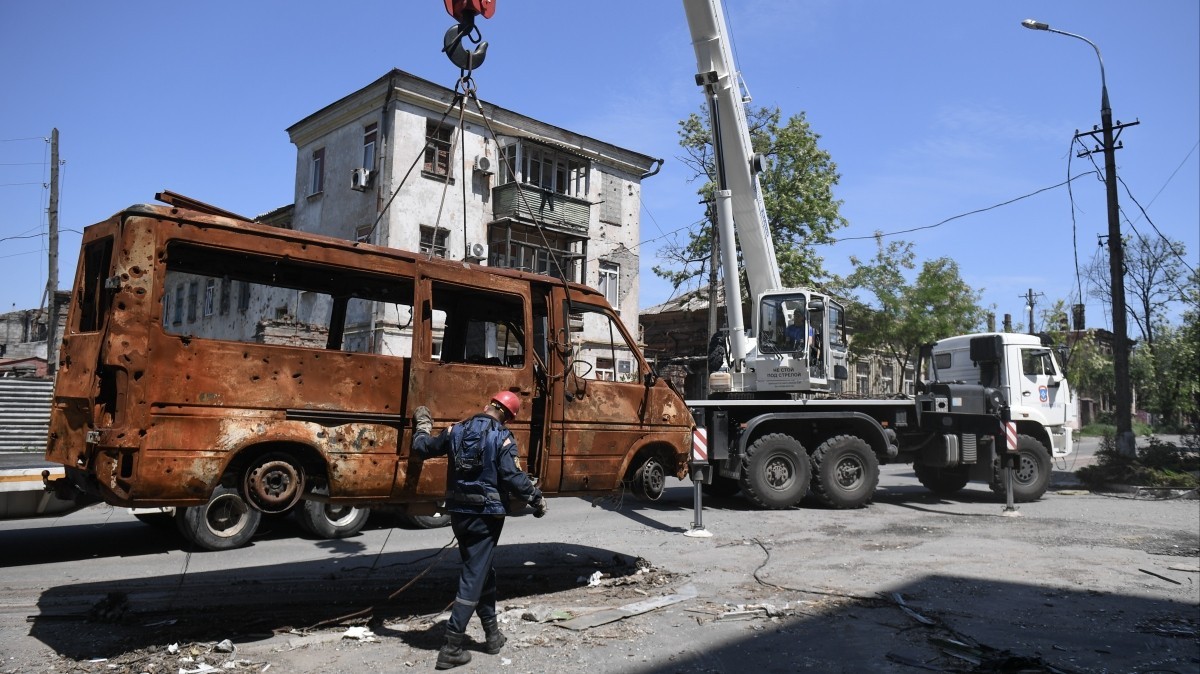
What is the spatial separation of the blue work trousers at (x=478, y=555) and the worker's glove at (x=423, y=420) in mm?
647

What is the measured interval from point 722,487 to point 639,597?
664 cm

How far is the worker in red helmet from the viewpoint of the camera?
200 inches

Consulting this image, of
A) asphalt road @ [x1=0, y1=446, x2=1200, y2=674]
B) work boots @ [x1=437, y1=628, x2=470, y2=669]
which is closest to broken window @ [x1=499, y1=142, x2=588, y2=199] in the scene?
asphalt road @ [x1=0, y1=446, x2=1200, y2=674]

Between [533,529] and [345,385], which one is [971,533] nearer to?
[533,529]

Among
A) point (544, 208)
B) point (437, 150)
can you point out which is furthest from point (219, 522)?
point (544, 208)

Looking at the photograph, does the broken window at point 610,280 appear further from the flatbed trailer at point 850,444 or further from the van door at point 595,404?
the van door at point 595,404

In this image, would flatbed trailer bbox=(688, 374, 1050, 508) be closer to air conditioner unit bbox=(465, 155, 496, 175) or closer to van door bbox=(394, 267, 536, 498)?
van door bbox=(394, 267, 536, 498)

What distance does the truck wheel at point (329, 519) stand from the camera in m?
8.97

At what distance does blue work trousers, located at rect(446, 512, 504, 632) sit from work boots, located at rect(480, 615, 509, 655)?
0.03m

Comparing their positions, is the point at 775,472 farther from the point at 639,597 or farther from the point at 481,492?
the point at 481,492

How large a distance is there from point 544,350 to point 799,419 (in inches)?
271

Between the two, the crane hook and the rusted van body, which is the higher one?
the crane hook

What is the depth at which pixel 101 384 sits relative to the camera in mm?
4629

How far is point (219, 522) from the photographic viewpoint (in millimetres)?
8320
